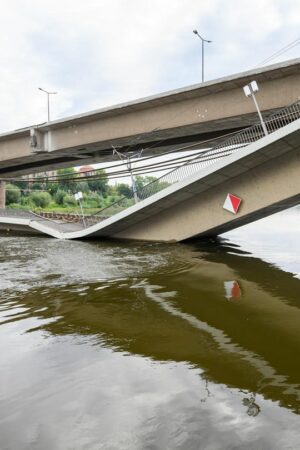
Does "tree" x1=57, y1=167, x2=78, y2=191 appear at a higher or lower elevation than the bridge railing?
higher

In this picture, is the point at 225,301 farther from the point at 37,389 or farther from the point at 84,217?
the point at 84,217

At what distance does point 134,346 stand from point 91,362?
2.04ft

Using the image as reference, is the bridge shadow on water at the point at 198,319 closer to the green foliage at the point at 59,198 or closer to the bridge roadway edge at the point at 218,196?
the bridge roadway edge at the point at 218,196

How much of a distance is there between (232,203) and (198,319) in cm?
938

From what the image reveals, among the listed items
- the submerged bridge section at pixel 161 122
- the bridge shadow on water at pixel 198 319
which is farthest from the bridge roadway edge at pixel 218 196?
the bridge shadow on water at pixel 198 319

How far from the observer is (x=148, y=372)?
3521 millimetres

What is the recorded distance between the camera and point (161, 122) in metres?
16.4

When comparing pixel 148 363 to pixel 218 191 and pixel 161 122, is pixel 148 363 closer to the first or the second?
pixel 218 191

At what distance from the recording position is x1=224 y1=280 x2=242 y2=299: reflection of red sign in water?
6828 millimetres

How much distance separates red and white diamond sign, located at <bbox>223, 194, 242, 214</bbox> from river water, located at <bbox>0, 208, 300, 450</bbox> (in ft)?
19.6

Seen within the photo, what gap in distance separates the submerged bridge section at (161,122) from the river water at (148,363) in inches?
333

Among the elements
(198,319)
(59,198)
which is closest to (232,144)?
(198,319)

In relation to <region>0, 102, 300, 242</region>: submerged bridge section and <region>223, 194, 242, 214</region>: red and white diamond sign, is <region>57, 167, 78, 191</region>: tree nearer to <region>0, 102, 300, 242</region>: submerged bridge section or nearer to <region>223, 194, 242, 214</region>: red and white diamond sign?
<region>0, 102, 300, 242</region>: submerged bridge section

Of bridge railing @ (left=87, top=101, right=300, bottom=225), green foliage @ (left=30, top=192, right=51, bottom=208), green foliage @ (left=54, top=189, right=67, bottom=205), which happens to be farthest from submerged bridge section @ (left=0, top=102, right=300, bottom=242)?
green foliage @ (left=54, top=189, right=67, bottom=205)
